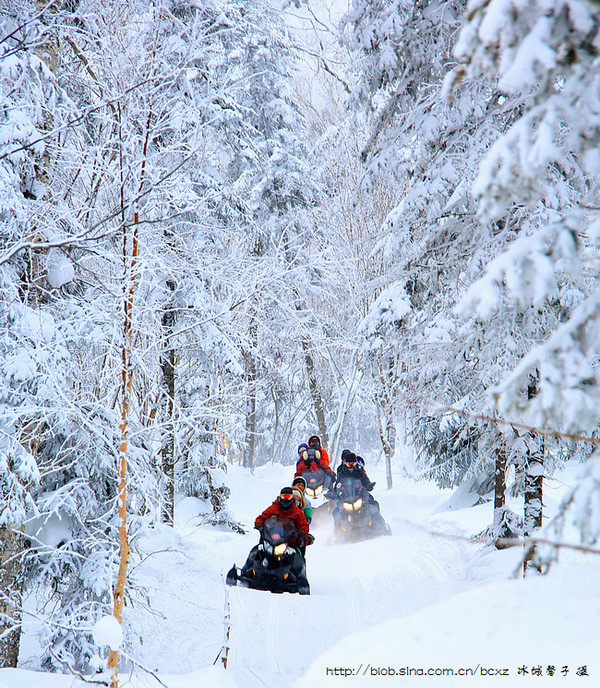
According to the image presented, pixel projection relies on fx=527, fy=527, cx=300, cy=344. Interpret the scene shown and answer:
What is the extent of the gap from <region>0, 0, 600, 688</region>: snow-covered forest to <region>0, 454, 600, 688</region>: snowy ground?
3 cm

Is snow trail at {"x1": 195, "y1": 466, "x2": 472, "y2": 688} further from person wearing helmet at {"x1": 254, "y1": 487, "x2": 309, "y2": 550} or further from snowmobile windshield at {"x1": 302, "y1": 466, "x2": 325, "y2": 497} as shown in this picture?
snowmobile windshield at {"x1": 302, "y1": 466, "x2": 325, "y2": 497}

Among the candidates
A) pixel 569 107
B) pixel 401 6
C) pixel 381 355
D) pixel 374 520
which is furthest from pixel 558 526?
pixel 374 520

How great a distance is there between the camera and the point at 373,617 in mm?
7570

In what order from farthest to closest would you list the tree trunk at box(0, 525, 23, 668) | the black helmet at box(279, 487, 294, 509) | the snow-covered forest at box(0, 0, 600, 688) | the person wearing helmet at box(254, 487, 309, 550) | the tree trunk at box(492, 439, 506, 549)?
1. the black helmet at box(279, 487, 294, 509)
2. the person wearing helmet at box(254, 487, 309, 550)
3. the tree trunk at box(492, 439, 506, 549)
4. the tree trunk at box(0, 525, 23, 668)
5. the snow-covered forest at box(0, 0, 600, 688)

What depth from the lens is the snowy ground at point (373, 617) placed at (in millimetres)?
3416

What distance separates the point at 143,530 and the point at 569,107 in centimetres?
642

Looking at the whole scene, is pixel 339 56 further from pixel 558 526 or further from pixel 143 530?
pixel 558 526

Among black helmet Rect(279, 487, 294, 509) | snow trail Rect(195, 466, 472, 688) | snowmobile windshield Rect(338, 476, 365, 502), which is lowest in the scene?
snow trail Rect(195, 466, 472, 688)

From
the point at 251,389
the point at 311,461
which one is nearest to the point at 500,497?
the point at 251,389

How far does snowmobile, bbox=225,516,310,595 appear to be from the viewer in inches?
328

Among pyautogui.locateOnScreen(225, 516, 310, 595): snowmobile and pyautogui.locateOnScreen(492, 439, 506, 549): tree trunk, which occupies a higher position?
pyautogui.locateOnScreen(492, 439, 506, 549): tree trunk

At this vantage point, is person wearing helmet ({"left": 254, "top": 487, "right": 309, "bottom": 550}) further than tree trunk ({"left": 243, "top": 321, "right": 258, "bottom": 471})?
No

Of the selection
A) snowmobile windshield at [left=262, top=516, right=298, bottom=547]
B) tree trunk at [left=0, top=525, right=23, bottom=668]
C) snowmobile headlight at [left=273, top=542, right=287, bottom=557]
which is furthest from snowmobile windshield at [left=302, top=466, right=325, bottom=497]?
tree trunk at [left=0, top=525, right=23, bottom=668]

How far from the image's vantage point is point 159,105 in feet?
17.5
